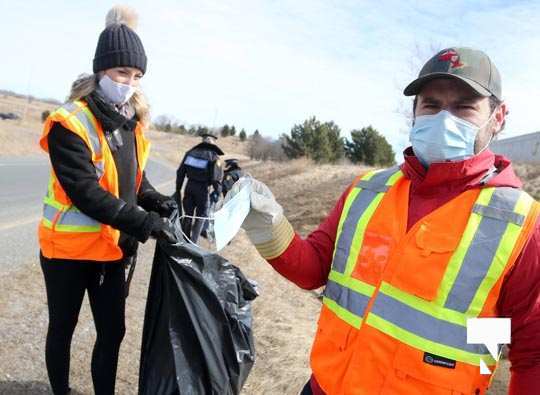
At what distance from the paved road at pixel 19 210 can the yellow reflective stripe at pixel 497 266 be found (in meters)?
4.97

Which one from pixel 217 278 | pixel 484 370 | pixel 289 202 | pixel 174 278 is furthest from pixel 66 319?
pixel 289 202

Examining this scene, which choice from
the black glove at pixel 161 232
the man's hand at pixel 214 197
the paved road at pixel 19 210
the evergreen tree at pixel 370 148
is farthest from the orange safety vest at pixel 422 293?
the evergreen tree at pixel 370 148

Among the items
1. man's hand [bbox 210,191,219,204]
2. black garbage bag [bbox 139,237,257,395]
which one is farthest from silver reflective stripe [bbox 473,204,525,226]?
man's hand [bbox 210,191,219,204]

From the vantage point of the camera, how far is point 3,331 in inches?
146

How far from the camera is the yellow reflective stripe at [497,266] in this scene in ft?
4.78

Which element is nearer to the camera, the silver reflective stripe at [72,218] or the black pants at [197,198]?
the silver reflective stripe at [72,218]

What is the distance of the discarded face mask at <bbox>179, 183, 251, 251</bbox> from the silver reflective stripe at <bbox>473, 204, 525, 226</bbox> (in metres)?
0.74

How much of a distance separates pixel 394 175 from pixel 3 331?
10.7ft

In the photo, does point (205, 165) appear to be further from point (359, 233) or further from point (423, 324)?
point (423, 324)

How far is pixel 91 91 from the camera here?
2537 mm

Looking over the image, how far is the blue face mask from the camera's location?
5.52 ft

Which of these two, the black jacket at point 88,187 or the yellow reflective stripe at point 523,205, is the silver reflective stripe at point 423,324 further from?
the black jacket at point 88,187

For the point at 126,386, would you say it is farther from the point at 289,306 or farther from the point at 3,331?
the point at 289,306

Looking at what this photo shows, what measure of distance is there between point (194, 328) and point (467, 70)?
61.7 inches
